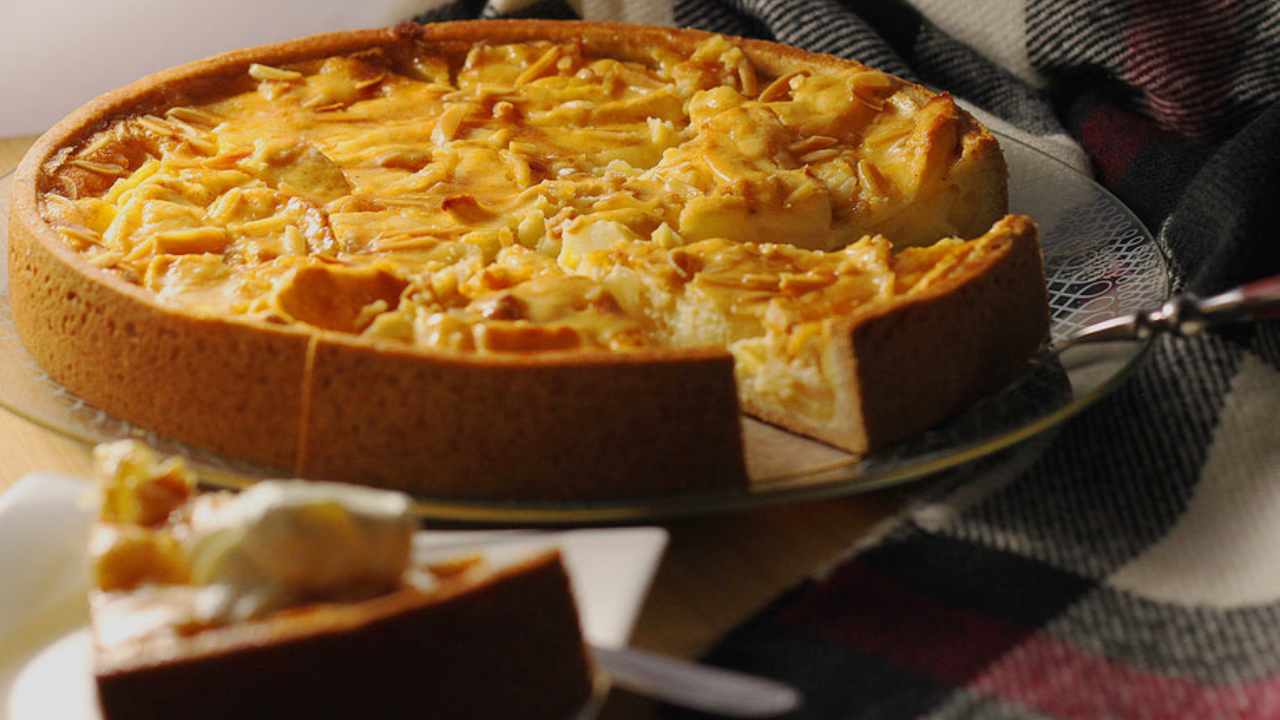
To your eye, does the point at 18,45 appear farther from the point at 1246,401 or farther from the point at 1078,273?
the point at 1246,401

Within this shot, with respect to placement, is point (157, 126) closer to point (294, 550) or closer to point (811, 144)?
point (811, 144)

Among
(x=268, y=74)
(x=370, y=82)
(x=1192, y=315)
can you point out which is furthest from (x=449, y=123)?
(x=1192, y=315)

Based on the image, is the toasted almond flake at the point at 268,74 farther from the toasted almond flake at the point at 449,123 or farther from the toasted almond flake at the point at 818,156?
the toasted almond flake at the point at 818,156

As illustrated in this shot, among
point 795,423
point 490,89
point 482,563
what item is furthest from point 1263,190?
point 482,563

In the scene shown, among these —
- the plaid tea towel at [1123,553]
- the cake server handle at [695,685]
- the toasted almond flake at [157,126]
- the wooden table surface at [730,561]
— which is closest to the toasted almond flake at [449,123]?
the toasted almond flake at [157,126]

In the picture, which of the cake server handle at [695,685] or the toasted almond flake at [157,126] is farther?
the toasted almond flake at [157,126]

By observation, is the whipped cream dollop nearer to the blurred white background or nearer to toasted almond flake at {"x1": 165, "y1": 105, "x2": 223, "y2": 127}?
toasted almond flake at {"x1": 165, "y1": 105, "x2": 223, "y2": 127}

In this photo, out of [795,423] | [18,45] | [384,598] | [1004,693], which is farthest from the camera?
[18,45]
